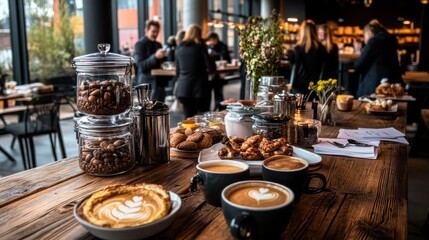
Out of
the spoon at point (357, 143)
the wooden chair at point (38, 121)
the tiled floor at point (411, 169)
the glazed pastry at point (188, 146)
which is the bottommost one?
the tiled floor at point (411, 169)

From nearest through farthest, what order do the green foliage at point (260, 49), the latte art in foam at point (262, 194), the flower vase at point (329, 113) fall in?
1. the latte art in foam at point (262, 194)
2. the flower vase at point (329, 113)
3. the green foliage at point (260, 49)

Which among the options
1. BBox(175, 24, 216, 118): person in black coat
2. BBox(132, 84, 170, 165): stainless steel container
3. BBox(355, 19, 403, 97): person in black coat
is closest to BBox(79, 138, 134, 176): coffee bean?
BBox(132, 84, 170, 165): stainless steel container

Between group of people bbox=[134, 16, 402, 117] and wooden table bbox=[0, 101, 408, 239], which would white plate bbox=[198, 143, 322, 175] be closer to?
wooden table bbox=[0, 101, 408, 239]

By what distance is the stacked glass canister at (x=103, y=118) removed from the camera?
4.93ft

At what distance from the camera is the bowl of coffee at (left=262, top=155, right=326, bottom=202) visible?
47.1 inches

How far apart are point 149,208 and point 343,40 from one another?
17582mm

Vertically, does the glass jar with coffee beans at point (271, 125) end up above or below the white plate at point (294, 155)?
above

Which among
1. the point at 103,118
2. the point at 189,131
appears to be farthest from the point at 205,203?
the point at 189,131

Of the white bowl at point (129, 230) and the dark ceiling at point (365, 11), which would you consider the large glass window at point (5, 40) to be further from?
the dark ceiling at point (365, 11)

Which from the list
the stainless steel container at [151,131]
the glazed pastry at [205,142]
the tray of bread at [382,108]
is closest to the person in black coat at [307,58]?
the tray of bread at [382,108]

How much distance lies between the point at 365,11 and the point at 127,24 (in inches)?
433

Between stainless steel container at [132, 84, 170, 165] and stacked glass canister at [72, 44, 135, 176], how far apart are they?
0.05m

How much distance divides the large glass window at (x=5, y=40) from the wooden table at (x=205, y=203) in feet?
20.4

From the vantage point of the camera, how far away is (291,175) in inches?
46.9
